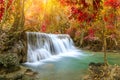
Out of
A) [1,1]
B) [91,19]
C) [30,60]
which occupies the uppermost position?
[1,1]

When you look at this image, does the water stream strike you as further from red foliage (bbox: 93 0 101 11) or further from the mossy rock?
red foliage (bbox: 93 0 101 11)

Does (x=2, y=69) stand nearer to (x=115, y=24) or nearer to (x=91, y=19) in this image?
(x=91, y=19)

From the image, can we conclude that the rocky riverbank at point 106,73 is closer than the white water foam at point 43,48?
Yes

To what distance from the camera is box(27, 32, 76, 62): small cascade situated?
1258 centimetres

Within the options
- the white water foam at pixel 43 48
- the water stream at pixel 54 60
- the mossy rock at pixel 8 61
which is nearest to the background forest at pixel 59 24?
the mossy rock at pixel 8 61

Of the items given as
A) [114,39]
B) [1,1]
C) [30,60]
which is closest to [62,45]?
[114,39]

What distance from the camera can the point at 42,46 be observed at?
14.5 m

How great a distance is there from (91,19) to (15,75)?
3347mm

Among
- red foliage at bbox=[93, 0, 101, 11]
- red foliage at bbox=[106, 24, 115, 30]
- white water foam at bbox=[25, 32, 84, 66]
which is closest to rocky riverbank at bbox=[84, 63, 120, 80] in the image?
red foliage at bbox=[93, 0, 101, 11]

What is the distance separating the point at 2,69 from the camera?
26.1ft

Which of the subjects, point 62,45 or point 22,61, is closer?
point 22,61

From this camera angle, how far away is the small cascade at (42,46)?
41.3 feet

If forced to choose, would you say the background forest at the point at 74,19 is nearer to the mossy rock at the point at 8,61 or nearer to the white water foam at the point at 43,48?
the white water foam at the point at 43,48

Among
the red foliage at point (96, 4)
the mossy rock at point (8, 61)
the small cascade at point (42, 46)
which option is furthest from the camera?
the small cascade at point (42, 46)
